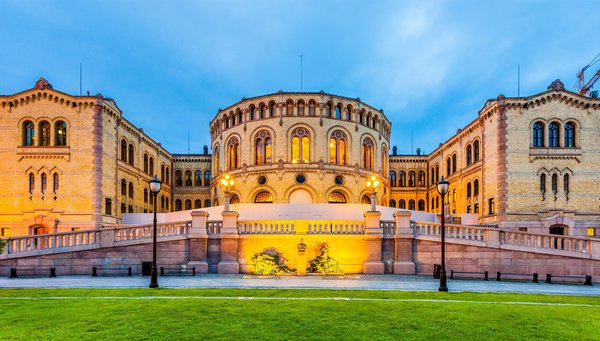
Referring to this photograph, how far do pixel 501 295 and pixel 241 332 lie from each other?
980 cm

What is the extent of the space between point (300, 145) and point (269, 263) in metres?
25.8

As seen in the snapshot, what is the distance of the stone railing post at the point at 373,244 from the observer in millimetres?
20656

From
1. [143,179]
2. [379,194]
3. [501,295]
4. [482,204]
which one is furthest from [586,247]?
[143,179]

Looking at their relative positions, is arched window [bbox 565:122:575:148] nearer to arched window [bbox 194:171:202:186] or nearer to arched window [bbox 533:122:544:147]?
arched window [bbox 533:122:544:147]

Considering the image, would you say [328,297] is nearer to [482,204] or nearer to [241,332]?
[241,332]

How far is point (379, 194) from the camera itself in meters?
48.5

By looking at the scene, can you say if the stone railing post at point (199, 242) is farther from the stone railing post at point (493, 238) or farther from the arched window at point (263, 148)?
the arched window at point (263, 148)

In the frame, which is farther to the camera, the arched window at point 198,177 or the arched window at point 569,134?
the arched window at point 198,177

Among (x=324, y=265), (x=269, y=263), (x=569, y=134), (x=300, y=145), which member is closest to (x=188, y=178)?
(x=300, y=145)

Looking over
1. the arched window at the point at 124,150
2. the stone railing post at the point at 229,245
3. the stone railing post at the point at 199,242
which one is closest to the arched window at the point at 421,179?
the arched window at the point at 124,150

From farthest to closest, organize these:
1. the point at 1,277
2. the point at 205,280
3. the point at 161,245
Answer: the point at 161,245 → the point at 1,277 → the point at 205,280

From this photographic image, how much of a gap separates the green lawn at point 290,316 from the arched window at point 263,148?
107ft

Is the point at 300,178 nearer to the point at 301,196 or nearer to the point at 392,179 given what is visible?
the point at 301,196

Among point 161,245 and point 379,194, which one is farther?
point 379,194
